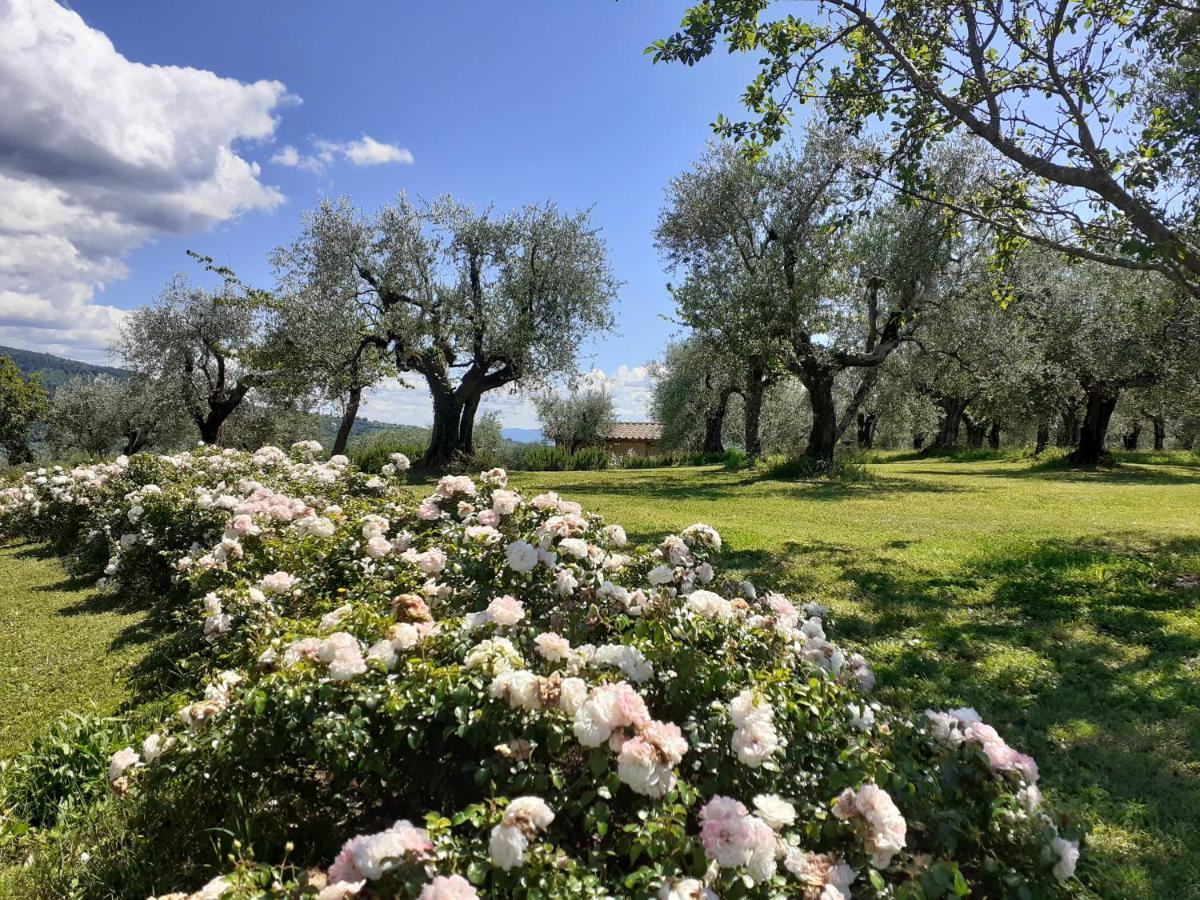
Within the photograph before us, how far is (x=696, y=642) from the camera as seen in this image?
8.25 feet

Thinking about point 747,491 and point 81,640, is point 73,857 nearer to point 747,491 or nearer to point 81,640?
point 81,640

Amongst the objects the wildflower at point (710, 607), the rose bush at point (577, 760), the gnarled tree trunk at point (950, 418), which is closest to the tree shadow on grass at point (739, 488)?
the rose bush at point (577, 760)

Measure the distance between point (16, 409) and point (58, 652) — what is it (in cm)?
5068

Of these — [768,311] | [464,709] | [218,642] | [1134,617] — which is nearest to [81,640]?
[218,642]

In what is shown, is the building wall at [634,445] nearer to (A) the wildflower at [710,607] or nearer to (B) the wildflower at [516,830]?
(A) the wildflower at [710,607]

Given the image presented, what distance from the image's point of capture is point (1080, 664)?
4508 mm

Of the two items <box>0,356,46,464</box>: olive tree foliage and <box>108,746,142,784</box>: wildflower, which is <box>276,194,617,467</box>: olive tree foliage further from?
<box>0,356,46,464</box>: olive tree foliage

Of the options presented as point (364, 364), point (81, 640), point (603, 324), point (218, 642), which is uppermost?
point (603, 324)

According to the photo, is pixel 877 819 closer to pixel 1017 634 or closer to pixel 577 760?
pixel 577 760

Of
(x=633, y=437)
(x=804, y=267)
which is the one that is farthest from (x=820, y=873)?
(x=633, y=437)

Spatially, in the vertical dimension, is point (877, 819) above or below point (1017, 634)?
above

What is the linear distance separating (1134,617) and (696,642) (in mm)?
5137

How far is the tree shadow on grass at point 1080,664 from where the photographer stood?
280 centimetres

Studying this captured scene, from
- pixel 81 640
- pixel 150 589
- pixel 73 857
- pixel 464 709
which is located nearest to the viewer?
pixel 464 709
